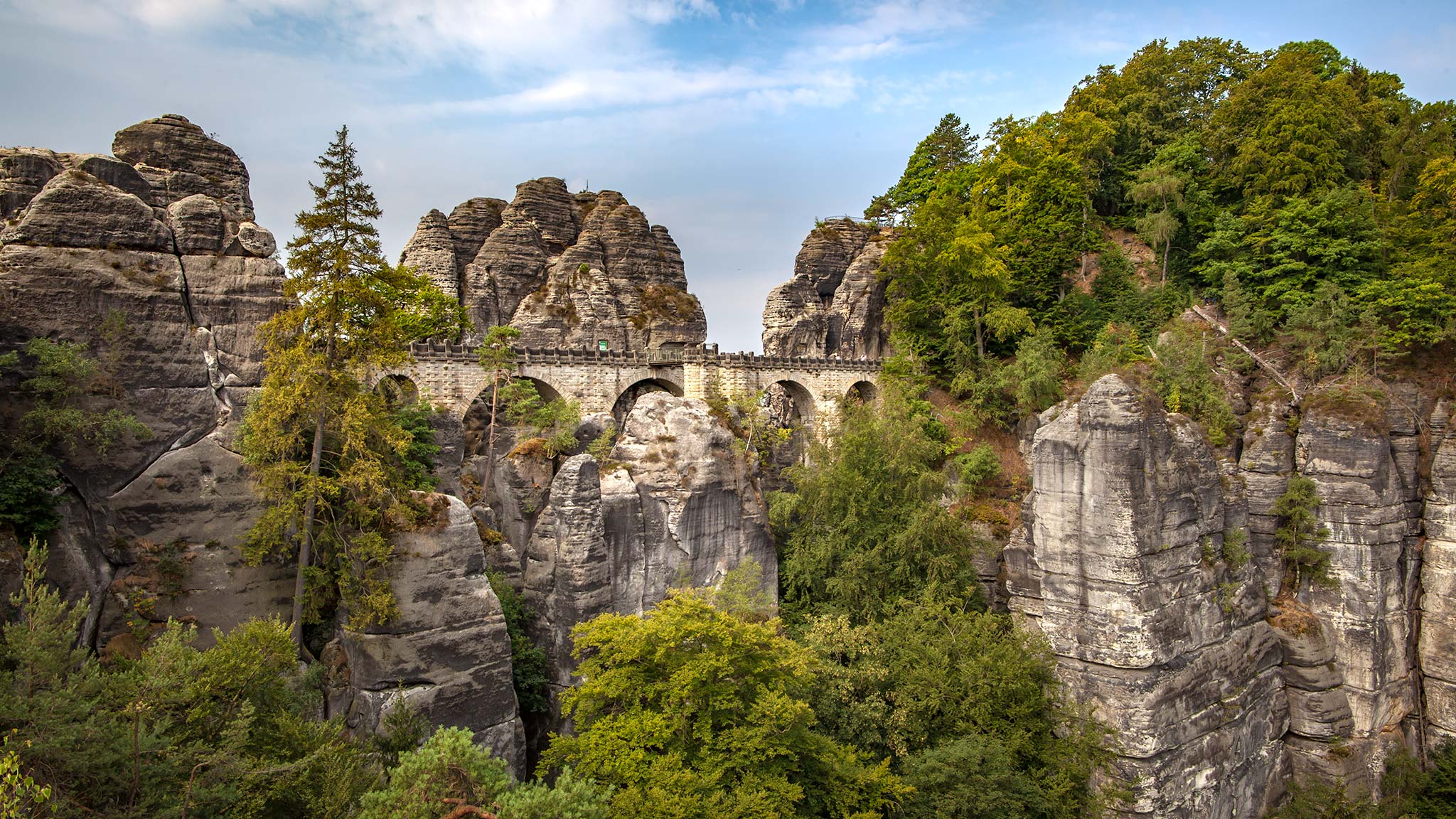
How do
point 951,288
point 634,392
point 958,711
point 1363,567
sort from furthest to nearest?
point 634,392 < point 951,288 < point 1363,567 < point 958,711

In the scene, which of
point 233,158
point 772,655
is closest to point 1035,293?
point 772,655

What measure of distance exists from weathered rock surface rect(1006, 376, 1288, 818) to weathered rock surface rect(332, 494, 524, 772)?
15342 mm

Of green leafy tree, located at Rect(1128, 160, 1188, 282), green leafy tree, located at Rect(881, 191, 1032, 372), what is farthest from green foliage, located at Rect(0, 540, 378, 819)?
green leafy tree, located at Rect(1128, 160, 1188, 282)

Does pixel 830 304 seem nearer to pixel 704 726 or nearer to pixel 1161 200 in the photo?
pixel 1161 200

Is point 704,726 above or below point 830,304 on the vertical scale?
below

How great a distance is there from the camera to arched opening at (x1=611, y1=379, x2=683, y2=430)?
31714 mm

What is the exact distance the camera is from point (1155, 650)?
805 inches

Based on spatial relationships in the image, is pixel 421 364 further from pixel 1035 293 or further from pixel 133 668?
pixel 1035 293

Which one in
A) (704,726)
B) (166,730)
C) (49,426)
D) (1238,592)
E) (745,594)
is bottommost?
(704,726)

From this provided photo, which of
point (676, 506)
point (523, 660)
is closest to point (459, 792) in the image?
point (523, 660)

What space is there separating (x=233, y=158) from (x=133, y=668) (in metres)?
14.4

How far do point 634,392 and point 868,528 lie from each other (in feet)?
43.3

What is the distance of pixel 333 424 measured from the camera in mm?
15914

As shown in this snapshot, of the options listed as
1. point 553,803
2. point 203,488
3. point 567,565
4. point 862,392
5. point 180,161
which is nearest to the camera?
point 553,803
